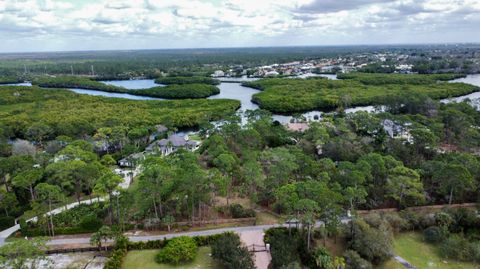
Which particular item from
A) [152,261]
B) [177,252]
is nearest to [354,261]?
[177,252]

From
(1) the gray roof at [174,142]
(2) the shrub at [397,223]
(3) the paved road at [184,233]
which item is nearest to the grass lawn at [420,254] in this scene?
(2) the shrub at [397,223]

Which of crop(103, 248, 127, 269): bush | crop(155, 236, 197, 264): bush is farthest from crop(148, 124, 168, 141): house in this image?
crop(155, 236, 197, 264): bush

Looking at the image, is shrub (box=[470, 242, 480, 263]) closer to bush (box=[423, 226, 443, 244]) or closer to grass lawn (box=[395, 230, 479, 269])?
grass lawn (box=[395, 230, 479, 269])

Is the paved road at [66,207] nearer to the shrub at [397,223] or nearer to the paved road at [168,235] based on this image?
the paved road at [168,235]

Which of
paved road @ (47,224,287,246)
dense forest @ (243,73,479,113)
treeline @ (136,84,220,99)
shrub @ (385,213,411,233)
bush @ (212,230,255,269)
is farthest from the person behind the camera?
treeline @ (136,84,220,99)

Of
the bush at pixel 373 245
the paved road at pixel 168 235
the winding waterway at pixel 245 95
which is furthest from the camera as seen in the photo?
the winding waterway at pixel 245 95

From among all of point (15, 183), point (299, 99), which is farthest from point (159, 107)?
point (15, 183)
